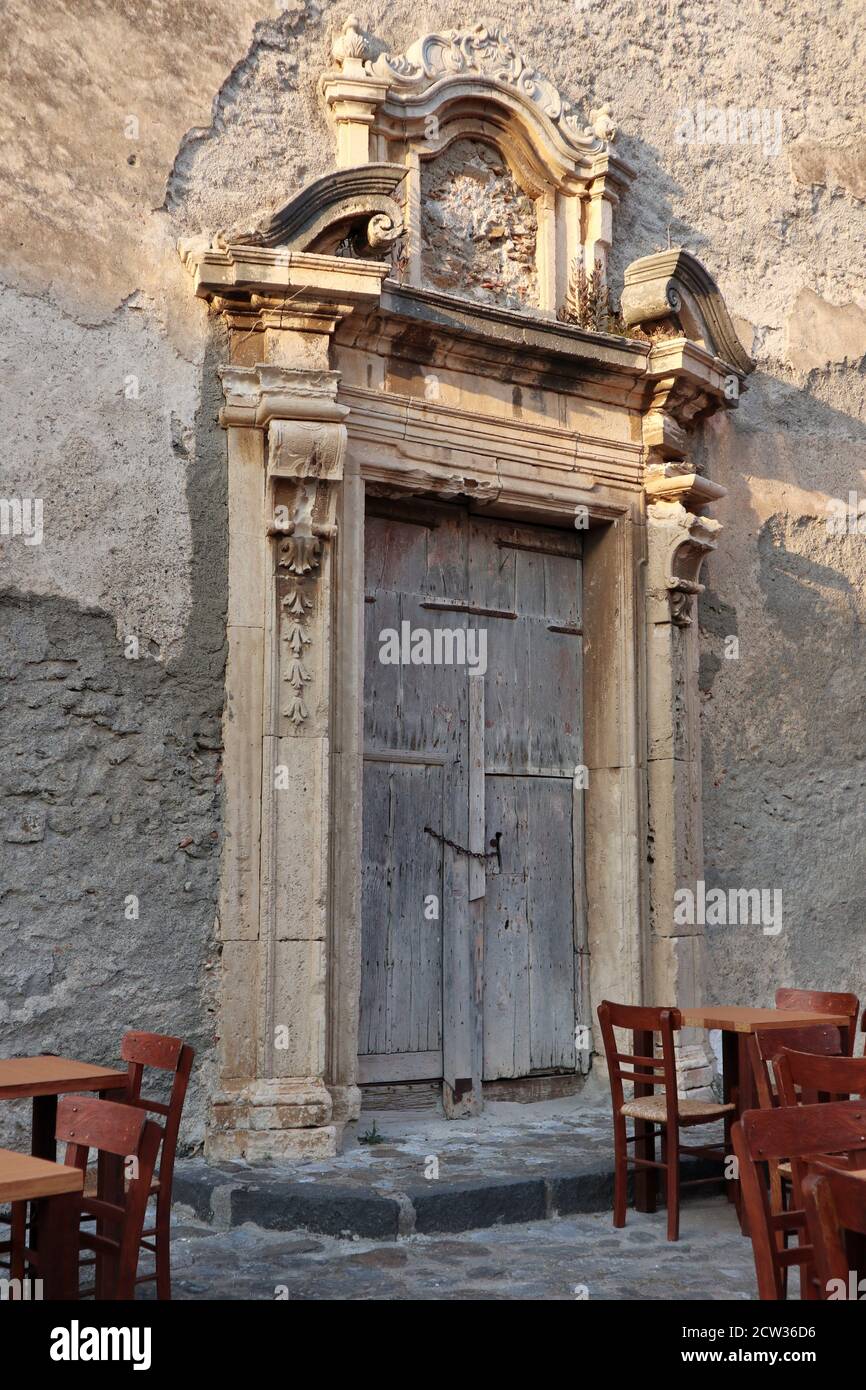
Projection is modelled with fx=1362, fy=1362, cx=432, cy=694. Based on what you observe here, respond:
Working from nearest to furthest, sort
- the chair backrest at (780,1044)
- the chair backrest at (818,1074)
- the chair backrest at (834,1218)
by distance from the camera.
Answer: the chair backrest at (834,1218) → the chair backrest at (818,1074) → the chair backrest at (780,1044)

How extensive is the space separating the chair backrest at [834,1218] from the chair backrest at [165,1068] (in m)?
1.66

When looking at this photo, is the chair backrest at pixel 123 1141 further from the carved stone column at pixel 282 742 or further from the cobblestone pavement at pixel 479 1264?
the carved stone column at pixel 282 742

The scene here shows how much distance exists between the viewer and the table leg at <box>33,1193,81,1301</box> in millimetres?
2348

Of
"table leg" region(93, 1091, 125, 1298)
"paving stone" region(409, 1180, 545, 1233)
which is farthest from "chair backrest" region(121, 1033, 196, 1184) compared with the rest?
"paving stone" region(409, 1180, 545, 1233)

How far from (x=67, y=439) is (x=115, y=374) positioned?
0.33 metres

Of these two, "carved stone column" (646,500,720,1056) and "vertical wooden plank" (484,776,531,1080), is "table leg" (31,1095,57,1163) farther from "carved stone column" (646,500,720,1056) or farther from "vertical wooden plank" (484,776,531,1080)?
"carved stone column" (646,500,720,1056)

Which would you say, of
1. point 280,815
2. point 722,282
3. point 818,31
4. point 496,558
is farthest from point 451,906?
point 818,31

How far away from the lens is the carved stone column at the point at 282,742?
4965 mm

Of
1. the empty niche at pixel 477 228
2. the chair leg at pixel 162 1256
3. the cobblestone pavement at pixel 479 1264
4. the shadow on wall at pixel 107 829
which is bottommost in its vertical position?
the cobblestone pavement at pixel 479 1264

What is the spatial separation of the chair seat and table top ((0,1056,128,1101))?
1822 mm

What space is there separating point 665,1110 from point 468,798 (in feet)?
5.93

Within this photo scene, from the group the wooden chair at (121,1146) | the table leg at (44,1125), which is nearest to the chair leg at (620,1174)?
the table leg at (44,1125)

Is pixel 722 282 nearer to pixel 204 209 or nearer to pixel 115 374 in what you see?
pixel 204 209

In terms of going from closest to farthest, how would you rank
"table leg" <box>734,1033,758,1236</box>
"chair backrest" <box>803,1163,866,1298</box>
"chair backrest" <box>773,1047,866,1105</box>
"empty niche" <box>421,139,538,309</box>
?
1. "chair backrest" <box>803,1163,866,1298</box>
2. "chair backrest" <box>773,1047,866,1105</box>
3. "table leg" <box>734,1033,758,1236</box>
4. "empty niche" <box>421,139,538,309</box>
